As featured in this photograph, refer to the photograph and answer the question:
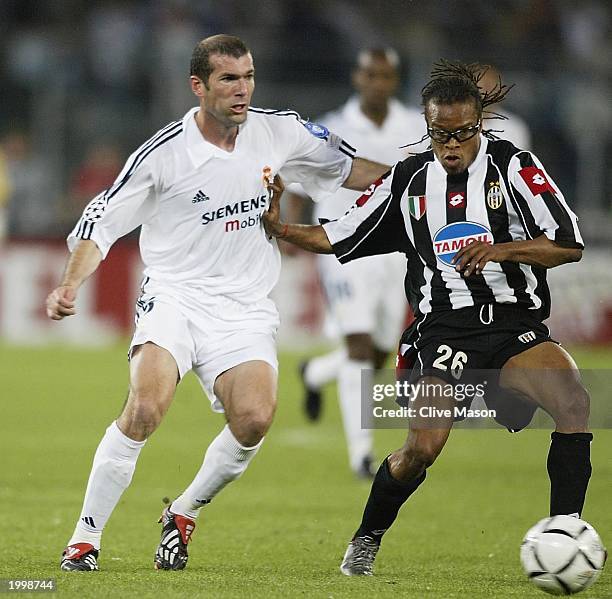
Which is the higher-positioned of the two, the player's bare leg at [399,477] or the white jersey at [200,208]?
the white jersey at [200,208]

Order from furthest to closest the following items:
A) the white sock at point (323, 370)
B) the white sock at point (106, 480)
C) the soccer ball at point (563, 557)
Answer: the white sock at point (323, 370), the white sock at point (106, 480), the soccer ball at point (563, 557)

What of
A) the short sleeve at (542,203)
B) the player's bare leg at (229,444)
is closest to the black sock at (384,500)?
the player's bare leg at (229,444)

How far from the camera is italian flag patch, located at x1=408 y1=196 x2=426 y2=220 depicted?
5.62 m

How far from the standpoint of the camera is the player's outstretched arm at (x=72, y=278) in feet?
17.5

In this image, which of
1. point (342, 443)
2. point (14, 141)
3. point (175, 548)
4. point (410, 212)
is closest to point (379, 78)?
point (342, 443)

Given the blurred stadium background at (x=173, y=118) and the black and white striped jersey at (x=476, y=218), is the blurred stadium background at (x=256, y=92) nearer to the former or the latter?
the blurred stadium background at (x=173, y=118)

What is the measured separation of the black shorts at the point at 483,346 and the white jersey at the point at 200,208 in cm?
93

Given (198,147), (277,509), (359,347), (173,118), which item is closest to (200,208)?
(198,147)

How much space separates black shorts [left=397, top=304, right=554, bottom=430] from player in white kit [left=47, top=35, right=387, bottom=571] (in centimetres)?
73

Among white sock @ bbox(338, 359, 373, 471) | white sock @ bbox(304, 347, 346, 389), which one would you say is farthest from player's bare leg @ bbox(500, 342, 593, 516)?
white sock @ bbox(304, 347, 346, 389)

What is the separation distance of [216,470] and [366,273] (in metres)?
3.92

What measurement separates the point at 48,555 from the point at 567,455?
2253 millimetres

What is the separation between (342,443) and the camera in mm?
10438

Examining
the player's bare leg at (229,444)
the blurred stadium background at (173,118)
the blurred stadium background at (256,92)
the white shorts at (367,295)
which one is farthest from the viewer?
the blurred stadium background at (256,92)
